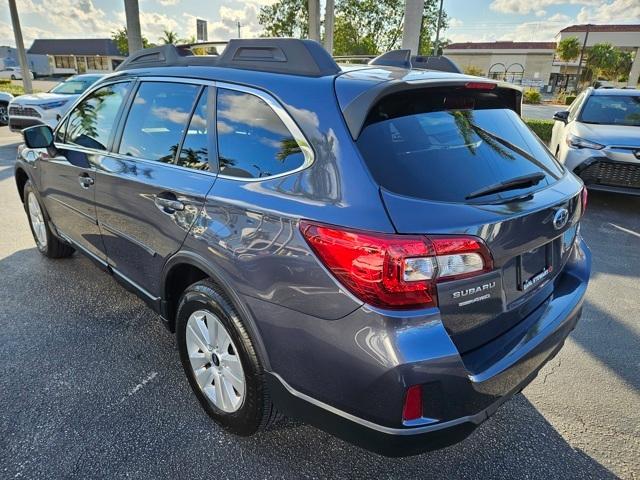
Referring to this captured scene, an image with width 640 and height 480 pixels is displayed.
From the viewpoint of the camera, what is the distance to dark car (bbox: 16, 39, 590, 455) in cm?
157

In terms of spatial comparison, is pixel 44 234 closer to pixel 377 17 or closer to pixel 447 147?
pixel 447 147

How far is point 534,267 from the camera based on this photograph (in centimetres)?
198

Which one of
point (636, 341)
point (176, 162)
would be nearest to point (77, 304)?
point (176, 162)

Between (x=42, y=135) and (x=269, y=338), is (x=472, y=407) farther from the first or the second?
(x=42, y=135)

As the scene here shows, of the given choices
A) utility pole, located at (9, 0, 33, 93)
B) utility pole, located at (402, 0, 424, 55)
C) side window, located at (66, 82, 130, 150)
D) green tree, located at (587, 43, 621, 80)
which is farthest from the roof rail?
green tree, located at (587, 43, 621, 80)

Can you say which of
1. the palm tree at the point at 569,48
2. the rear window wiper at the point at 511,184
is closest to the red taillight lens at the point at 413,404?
the rear window wiper at the point at 511,184

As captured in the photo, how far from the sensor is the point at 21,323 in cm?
328

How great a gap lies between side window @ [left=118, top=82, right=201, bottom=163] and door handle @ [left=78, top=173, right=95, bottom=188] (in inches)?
15.2

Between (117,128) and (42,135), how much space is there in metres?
0.94

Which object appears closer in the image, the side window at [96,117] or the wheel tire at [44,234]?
the side window at [96,117]

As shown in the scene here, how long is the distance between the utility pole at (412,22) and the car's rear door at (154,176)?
7415 millimetres

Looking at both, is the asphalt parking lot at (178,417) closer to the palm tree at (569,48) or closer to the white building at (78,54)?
the palm tree at (569,48)

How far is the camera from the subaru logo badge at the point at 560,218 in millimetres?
1973

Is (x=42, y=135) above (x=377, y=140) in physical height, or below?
below
